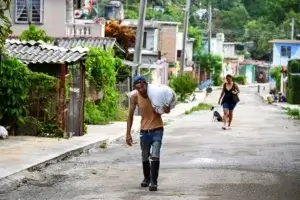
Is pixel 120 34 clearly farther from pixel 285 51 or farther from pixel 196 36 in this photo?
pixel 285 51

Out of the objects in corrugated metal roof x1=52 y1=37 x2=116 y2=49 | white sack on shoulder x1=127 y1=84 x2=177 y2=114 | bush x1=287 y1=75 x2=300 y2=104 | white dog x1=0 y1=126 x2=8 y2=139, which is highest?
corrugated metal roof x1=52 y1=37 x2=116 y2=49

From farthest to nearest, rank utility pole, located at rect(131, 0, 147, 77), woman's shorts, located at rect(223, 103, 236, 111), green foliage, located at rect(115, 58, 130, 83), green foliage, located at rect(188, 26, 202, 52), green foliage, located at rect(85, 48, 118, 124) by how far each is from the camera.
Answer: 1. green foliage, located at rect(188, 26, 202, 52)
2. green foliage, located at rect(115, 58, 130, 83)
3. utility pole, located at rect(131, 0, 147, 77)
4. green foliage, located at rect(85, 48, 118, 124)
5. woman's shorts, located at rect(223, 103, 236, 111)

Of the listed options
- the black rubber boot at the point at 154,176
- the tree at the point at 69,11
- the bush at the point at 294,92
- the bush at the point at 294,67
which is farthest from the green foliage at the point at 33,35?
the bush at the point at 294,67

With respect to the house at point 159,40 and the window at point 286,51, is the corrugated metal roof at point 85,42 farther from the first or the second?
the window at point 286,51

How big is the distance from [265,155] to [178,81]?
127 feet

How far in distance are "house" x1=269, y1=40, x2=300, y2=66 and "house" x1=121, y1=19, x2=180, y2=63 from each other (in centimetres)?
1832

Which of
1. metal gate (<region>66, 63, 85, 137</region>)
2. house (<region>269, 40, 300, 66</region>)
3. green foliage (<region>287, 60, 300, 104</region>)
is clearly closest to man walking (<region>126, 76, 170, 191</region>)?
metal gate (<region>66, 63, 85, 137</region>)

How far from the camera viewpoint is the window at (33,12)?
128 feet

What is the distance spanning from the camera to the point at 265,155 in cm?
1784

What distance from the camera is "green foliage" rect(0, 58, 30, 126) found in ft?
66.5

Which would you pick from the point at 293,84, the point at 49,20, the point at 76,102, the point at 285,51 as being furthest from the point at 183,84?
the point at 285,51

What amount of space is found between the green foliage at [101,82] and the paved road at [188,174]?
212 inches

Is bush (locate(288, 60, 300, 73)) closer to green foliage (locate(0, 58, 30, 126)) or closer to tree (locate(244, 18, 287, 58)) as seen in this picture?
green foliage (locate(0, 58, 30, 126))

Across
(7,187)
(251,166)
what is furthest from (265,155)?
(7,187)
